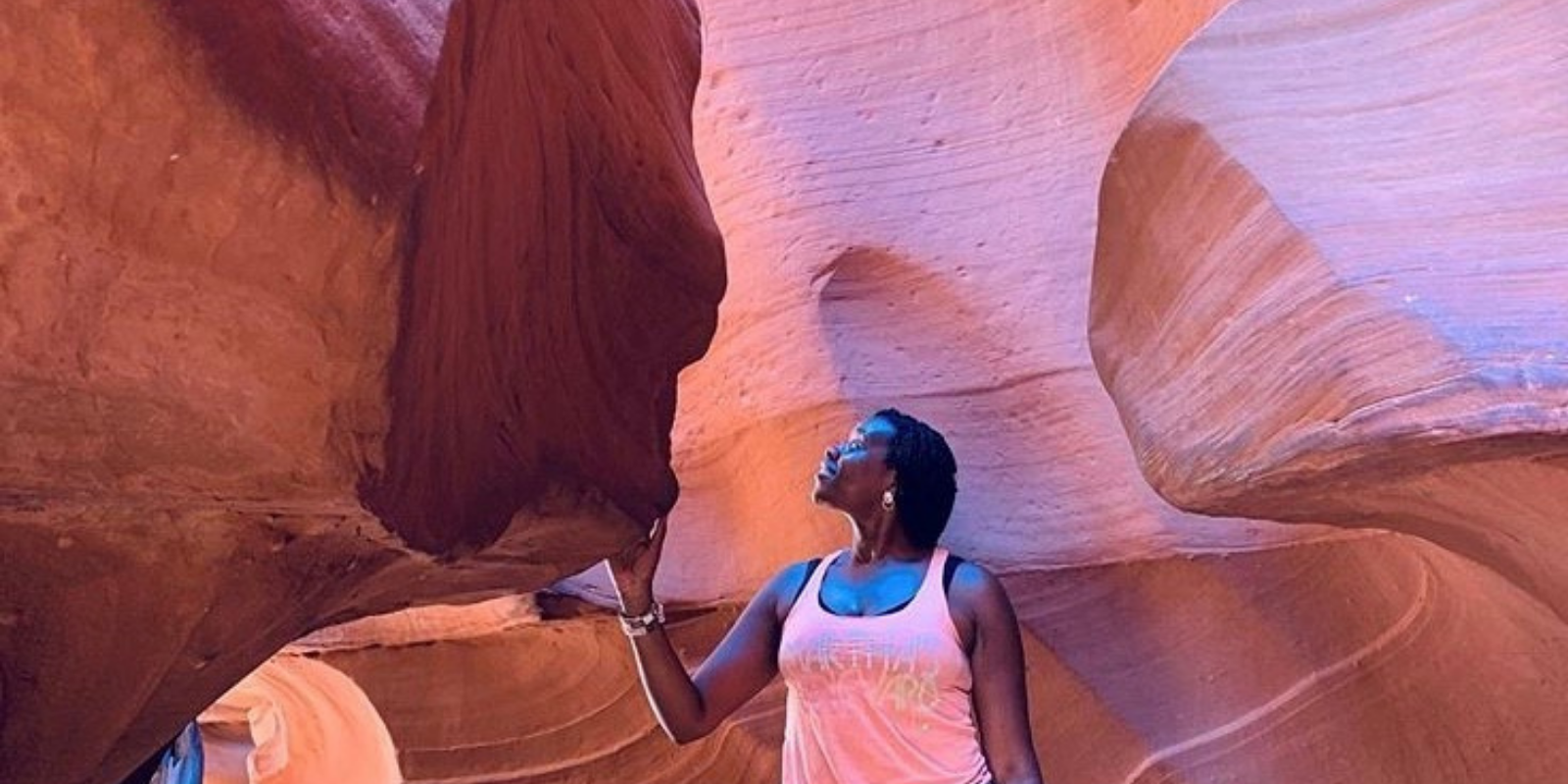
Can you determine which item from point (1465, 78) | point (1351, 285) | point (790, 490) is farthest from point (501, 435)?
point (790, 490)

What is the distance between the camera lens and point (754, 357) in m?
3.43

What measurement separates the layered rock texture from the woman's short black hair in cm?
26

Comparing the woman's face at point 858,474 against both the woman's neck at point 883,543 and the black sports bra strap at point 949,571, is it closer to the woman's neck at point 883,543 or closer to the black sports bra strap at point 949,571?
the woman's neck at point 883,543

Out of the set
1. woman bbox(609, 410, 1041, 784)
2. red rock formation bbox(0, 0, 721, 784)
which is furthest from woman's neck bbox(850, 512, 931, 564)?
red rock formation bbox(0, 0, 721, 784)

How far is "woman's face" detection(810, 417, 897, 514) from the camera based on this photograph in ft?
7.43

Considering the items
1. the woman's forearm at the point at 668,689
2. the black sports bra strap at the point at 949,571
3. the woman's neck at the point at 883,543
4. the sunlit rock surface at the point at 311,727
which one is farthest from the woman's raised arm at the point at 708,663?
the sunlit rock surface at the point at 311,727

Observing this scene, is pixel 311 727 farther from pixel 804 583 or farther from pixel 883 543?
pixel 883 543

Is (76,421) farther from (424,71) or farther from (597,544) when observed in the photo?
(597,544)

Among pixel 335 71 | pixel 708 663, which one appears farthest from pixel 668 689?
pixel 335 71

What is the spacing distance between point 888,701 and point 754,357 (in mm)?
1481

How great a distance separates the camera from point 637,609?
2.31m

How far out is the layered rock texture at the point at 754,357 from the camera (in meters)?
1.30

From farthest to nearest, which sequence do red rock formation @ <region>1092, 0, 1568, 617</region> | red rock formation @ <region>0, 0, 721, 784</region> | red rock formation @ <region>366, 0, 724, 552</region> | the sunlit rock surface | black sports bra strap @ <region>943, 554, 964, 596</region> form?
the sunlit rock surface < black sports bra strap @ <region>943, 554, 964, 596</region> < red rock formation @ <region>1092, 0, 1568, 617</region> < red rock formation @ <region>366, 0, 724, 552</region> < red rock formation @ <region>0, 0, 721, 784</region>

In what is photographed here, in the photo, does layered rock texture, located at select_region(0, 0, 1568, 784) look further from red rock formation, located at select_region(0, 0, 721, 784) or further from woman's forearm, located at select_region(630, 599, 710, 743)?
woman's forearm, located at select_region(630, 599, 710, 743)
